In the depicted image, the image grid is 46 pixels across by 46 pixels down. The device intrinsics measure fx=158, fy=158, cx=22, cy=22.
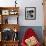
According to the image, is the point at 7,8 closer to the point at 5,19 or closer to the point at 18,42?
the point at 5,19

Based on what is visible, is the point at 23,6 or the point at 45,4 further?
the point at 23,6

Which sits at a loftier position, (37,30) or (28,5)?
(28,5)

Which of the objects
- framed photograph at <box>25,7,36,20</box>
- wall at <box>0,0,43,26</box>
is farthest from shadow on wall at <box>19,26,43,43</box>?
framed photograph at <box>25,7,36,20</box>

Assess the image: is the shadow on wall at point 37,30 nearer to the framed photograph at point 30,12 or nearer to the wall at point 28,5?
the wall at point 28,5

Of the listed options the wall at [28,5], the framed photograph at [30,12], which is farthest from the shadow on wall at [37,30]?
the framed photograph at [30,12]

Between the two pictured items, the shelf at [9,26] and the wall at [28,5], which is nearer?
the shelf at [9,26]

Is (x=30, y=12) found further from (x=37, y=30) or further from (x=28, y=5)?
(x=37, y=30)

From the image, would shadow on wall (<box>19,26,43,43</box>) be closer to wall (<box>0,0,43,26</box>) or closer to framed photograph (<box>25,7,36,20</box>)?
wall (<box>0,0,43,26</box>)

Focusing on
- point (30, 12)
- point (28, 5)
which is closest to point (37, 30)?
point (30, 12)

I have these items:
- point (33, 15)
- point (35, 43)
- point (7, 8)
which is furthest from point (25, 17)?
point (35, 43)

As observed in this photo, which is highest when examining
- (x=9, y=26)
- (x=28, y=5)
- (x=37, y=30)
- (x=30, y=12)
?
(x=28, y=5)

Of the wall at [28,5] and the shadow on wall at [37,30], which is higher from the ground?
the wall at [28,5]

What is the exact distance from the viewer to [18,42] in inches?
230

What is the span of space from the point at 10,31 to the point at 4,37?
0.31m
